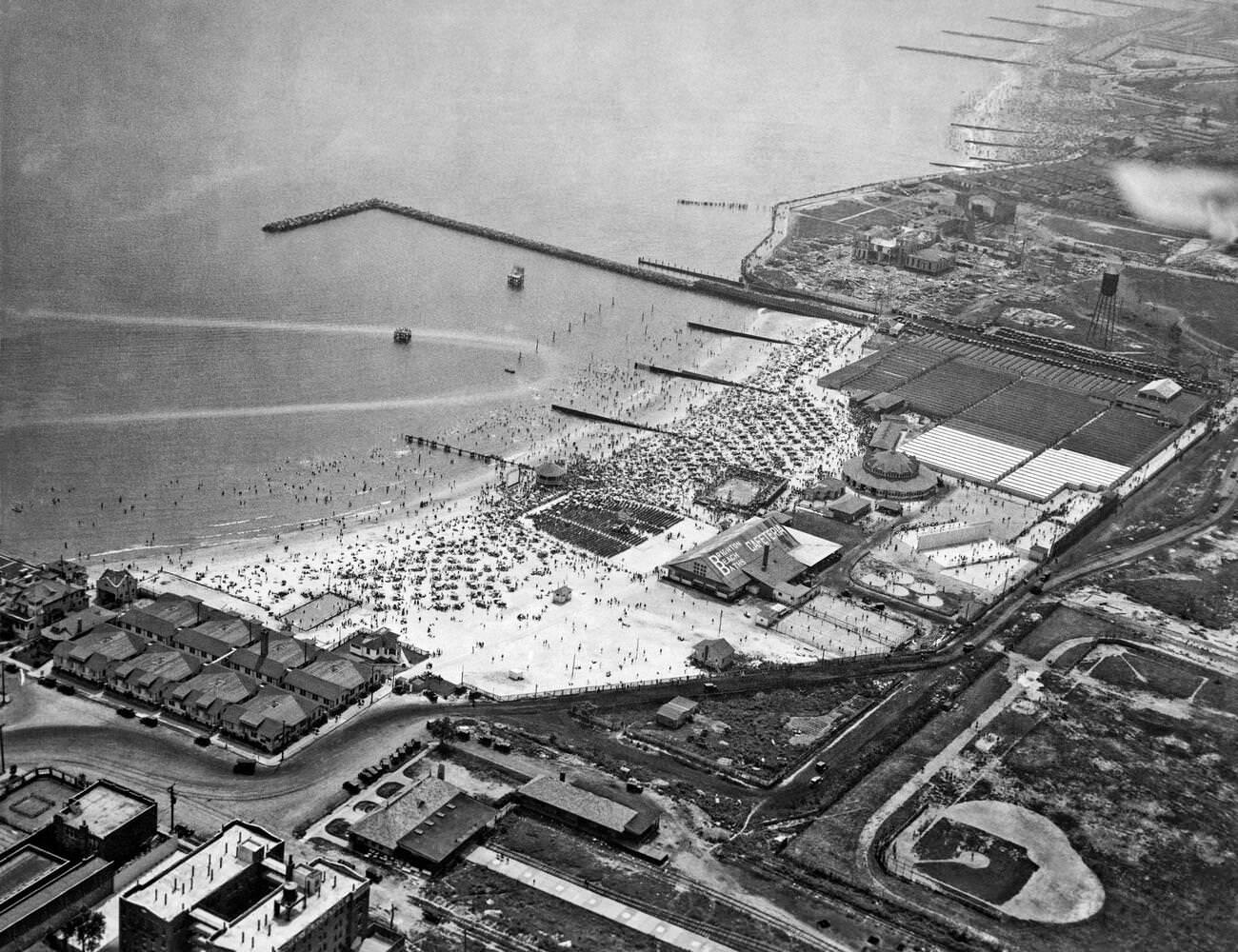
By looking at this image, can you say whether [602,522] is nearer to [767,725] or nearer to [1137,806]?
[767,725]

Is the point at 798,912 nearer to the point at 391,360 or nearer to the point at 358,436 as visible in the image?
the point at 358,436

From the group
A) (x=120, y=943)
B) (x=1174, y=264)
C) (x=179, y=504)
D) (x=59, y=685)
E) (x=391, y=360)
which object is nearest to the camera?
(x=120, y=943)

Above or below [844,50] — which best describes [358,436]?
below

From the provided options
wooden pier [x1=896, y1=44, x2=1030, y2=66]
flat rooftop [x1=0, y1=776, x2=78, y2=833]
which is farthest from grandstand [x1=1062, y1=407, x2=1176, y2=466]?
wooden pier [x1=896, y1=44, x2=1030, y2=66]

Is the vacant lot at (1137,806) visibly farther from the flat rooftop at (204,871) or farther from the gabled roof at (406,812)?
the flat rooftop at (204,871)

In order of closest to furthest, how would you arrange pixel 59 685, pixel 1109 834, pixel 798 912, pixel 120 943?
pixel 120 943, pixel 798 912, pixel 1109 834, pixel 59 685

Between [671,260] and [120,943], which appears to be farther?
[671,260]

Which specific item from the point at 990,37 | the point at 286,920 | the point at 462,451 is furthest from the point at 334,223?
the point at 990,37

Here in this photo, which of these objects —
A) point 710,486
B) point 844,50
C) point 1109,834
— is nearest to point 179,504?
point 710,486
